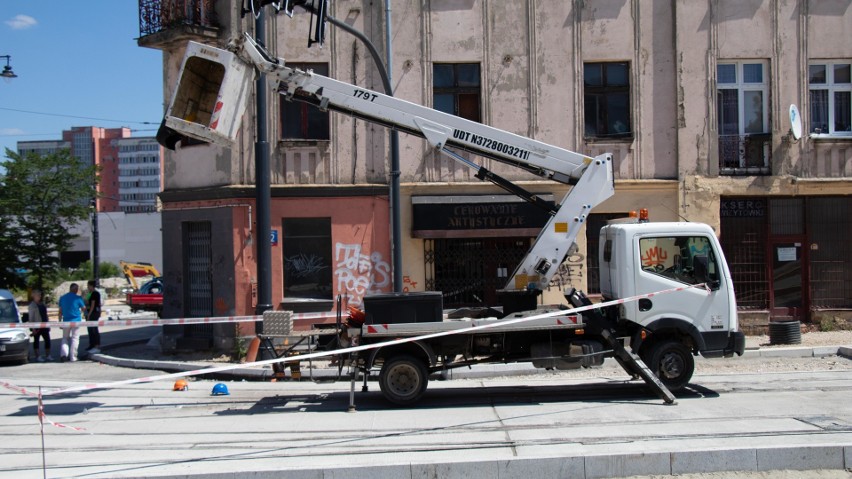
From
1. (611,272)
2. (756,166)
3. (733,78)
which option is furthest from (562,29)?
(611,272)

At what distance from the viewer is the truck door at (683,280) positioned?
10.4 metres

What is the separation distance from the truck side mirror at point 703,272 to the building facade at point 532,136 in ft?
22.3

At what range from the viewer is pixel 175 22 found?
16.9m

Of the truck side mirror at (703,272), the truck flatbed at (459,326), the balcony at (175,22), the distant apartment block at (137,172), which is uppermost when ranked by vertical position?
the distant apartment block at (137,172)

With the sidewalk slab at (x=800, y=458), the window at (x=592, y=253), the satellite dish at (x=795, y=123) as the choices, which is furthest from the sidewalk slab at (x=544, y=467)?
the satellite dish at (x=795, y=123)

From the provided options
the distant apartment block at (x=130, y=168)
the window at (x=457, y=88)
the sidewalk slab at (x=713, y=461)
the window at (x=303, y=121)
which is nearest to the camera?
the sidewalk slab at (x=713, y=461)

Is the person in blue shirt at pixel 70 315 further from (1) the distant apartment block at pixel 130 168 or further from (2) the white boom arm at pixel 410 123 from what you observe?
(1) the distant apartment block at pixel 130 168

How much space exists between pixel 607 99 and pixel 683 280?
8206mm

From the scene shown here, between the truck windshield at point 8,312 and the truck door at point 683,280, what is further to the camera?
Answer: the truck windshield at point 8,312

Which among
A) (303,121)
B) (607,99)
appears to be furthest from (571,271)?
(303,121)

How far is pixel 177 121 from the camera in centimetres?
990

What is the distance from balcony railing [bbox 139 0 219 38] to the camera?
17.0 metres

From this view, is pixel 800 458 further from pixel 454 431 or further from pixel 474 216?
pixel 474 216

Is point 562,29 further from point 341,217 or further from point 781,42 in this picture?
point 341,217
